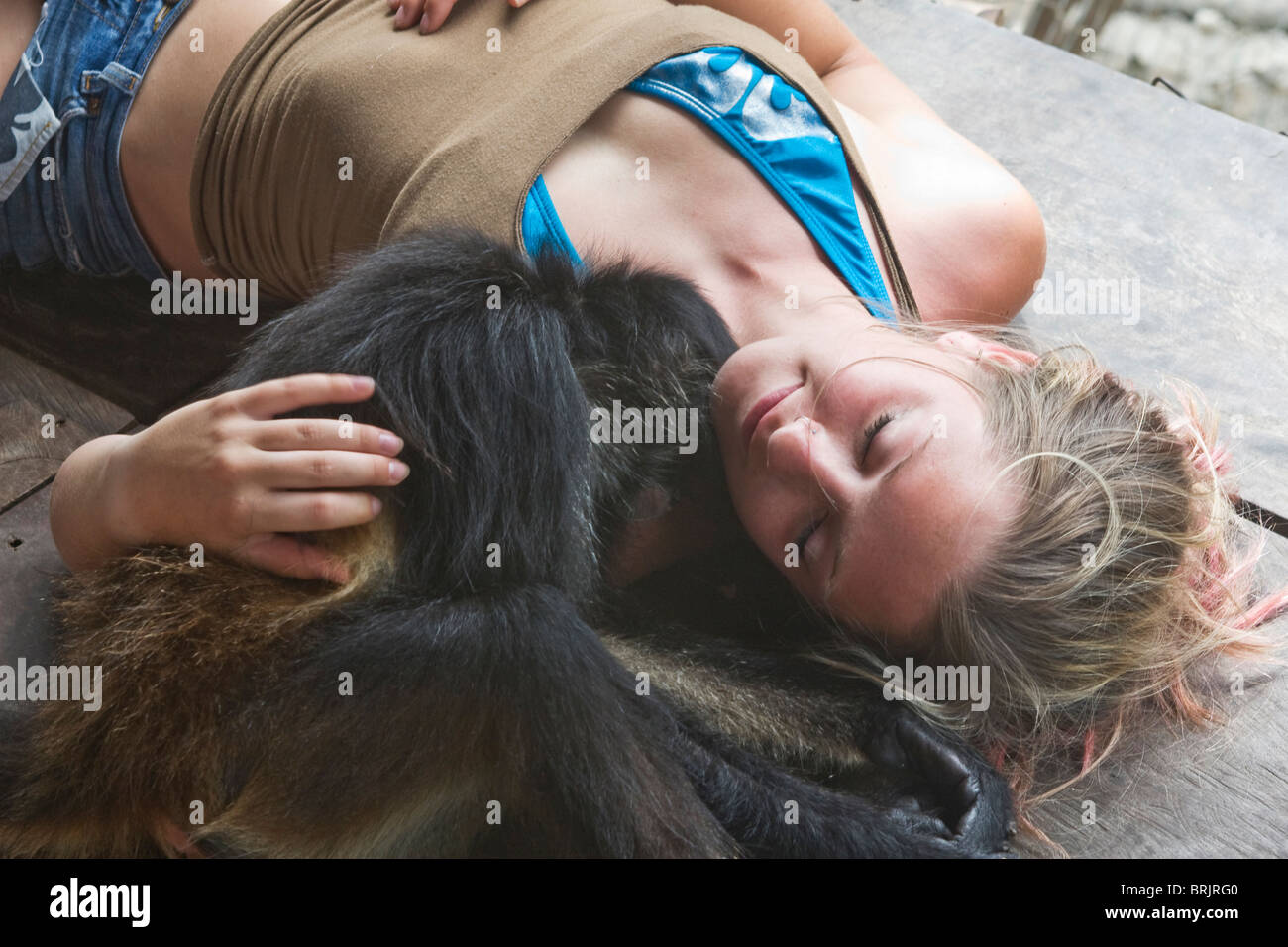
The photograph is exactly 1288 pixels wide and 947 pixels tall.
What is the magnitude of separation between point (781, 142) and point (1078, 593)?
26.8 inches

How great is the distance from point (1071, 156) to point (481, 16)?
1.23 metres

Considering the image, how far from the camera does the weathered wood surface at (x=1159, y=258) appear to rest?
1233mm

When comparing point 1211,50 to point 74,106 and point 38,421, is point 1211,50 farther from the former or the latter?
point 38,421

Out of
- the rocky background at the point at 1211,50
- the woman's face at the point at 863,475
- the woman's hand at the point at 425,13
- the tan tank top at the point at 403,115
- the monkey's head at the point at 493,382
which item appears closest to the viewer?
the monkey's head at the point at 493,382

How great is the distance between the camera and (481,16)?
1.52m

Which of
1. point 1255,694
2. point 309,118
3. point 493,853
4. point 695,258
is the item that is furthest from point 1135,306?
point 493,853

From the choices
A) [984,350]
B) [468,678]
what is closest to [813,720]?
[468,678]

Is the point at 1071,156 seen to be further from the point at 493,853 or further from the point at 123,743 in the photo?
the point at 123,743

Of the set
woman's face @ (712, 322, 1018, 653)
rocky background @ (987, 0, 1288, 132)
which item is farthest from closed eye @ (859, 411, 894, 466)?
rocky background @ (987, 0, 1288, 132)

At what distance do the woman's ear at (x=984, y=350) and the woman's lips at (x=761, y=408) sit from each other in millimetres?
260

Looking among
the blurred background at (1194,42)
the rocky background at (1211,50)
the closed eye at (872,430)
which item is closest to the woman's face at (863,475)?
the closed eye at (872,430)

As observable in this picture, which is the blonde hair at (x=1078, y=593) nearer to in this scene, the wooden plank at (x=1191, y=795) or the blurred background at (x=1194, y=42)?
the wooden plank at (x=1191, y=795)

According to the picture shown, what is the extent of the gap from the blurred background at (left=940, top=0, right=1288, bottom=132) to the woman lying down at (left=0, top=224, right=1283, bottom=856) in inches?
92.9

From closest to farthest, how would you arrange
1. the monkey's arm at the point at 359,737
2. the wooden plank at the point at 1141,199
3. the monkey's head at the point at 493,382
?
1. the monkey's arm at the point at 359,737
2. the monkey's head at the point at 493,382
3. the wooden plank at the point at 1141,199
